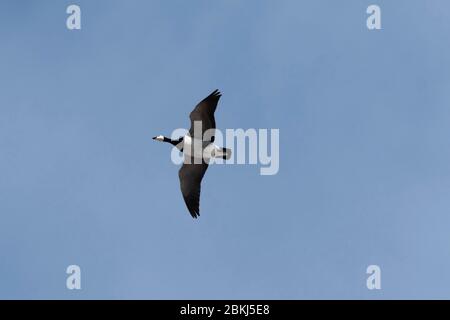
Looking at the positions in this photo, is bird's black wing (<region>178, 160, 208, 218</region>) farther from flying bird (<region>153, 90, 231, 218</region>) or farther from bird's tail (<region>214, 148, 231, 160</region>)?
bird's tail (<region>214, 148, 231, 160</region>)

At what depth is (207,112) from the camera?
104ft

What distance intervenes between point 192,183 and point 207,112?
4070mm

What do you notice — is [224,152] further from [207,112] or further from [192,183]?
[192,183]

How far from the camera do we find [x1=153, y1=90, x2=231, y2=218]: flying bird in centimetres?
3173

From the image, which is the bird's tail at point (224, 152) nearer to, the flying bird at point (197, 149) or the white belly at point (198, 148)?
the flying bird at point (197, 149)

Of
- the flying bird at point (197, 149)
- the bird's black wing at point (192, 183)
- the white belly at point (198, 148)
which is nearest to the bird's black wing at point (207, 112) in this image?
the flying bird at point (197, 149)

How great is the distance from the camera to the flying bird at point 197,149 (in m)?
31.7

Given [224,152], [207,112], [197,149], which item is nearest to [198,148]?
[197,149]
